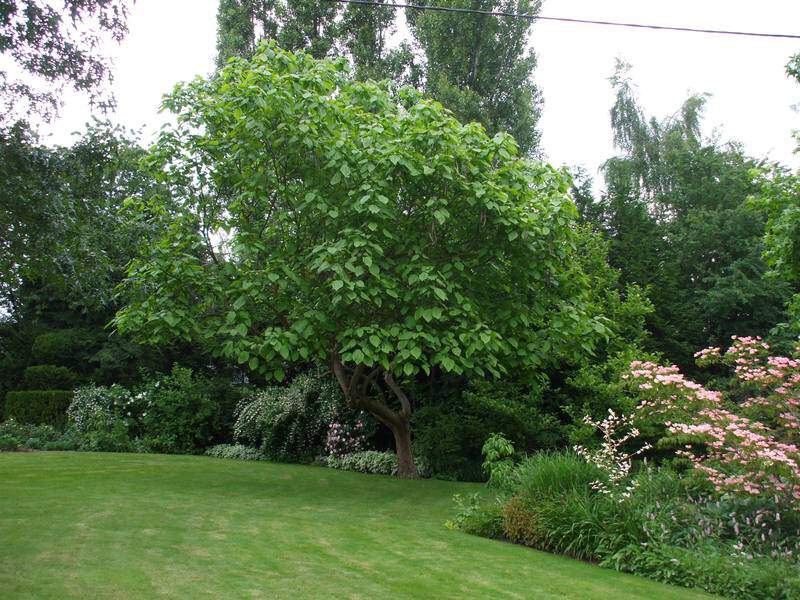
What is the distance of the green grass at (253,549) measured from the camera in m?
5.16

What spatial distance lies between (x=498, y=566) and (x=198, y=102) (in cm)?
722

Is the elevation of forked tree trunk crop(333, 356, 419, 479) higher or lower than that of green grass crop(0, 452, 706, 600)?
higher

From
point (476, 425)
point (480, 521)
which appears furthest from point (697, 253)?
point (480, 521)

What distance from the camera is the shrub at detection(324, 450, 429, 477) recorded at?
13.5 meters

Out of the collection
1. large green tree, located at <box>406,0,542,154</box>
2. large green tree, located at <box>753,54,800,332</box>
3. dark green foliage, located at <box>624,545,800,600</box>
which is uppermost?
large green tree, located at <box>406,0,542,154</box>

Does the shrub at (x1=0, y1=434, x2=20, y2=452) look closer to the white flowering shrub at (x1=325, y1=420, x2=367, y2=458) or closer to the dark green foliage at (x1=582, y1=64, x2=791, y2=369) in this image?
the white flowering shrub at (x1=325, y1=420, x2=367, y2=458)

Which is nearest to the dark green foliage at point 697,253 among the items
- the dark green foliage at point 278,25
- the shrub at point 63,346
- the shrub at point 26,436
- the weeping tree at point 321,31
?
the weeping tree at point 321,31

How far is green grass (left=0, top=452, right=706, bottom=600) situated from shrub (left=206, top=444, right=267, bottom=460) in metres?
5.10

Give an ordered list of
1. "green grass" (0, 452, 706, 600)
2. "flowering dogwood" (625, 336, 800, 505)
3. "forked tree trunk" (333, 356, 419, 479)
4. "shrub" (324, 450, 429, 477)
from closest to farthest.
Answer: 1. "green grass" (0, 452, 706, 600)
2. "flowering dogwood" (625, 336, 800, 505)
3. "forked tree trunk" (333, 356, 419, 479)
4. "shrub" (324, 450, 429, 477)

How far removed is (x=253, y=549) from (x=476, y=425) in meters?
6.76

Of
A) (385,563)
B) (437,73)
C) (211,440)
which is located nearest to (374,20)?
(437,73)

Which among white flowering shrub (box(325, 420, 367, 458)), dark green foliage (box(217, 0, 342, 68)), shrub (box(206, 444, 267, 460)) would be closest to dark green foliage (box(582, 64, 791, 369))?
white flowering shrub (box(325, 420, 367, 458))

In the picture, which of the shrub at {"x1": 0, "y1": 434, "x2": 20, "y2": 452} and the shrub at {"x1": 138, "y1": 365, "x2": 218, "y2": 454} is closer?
the shrub at {"x1": 0, "y1": 434, "x2": 20, "y2": 452}

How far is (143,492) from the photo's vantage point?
951 cm
